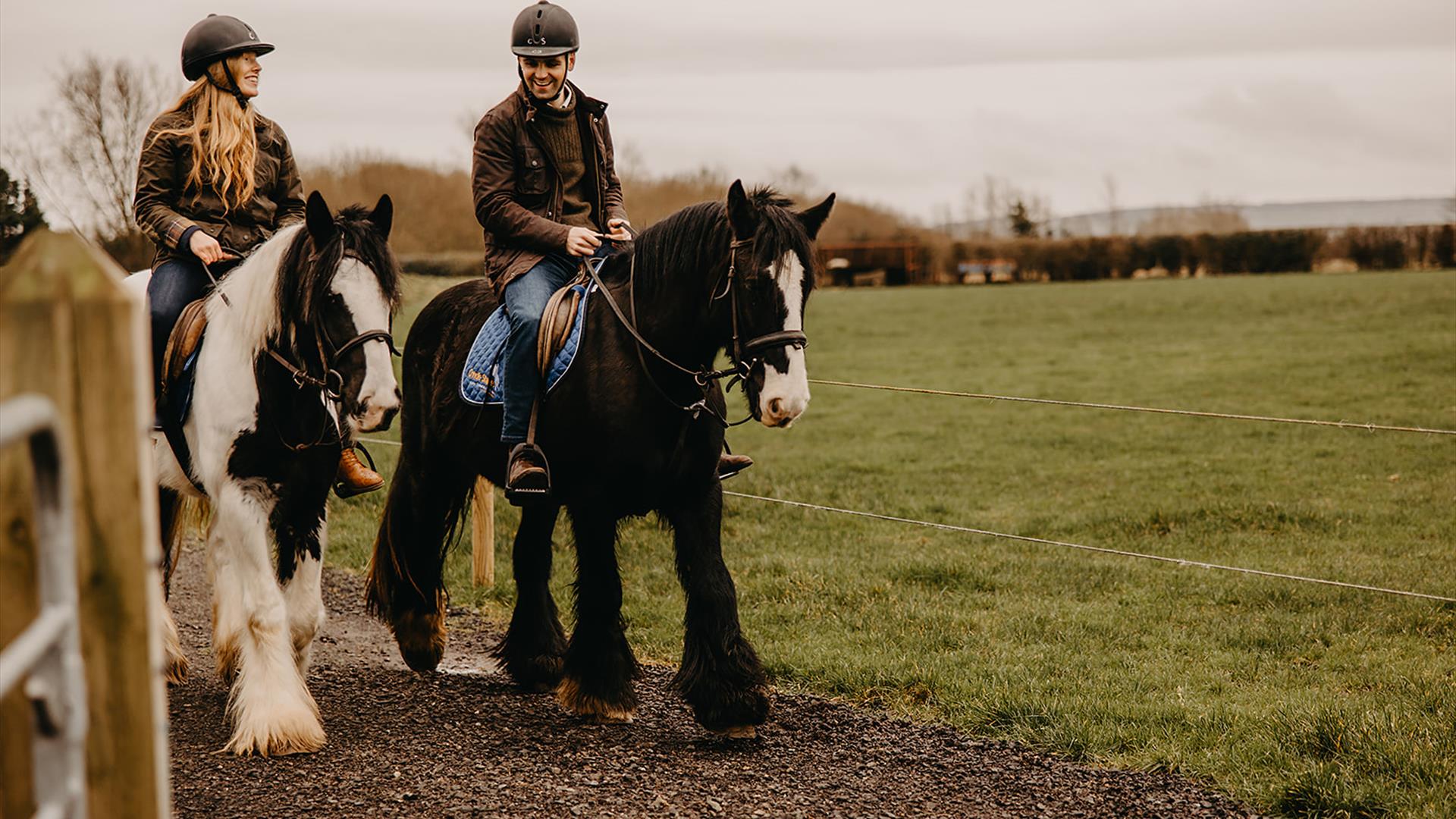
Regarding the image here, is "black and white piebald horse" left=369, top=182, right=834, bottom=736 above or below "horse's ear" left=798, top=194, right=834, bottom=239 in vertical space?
below

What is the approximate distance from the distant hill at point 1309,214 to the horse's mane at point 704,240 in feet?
303

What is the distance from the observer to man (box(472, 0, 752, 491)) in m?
5.91

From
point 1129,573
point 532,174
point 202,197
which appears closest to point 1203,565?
point 1129,573

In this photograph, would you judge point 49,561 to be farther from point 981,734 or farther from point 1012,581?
point 1012,581

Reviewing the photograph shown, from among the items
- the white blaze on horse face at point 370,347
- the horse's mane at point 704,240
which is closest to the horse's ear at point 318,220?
the white blaze on horse face at point 370,347

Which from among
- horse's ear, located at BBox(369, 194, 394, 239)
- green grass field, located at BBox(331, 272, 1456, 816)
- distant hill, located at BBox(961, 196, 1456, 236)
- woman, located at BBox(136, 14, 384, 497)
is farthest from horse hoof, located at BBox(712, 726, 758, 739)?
distant hill, located at BBox(961, 196, 1456, 236)

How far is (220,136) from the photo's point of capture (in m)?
5.95

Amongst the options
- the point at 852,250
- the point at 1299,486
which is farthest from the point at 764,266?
the point at 852,250

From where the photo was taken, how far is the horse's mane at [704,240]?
5.15 metres

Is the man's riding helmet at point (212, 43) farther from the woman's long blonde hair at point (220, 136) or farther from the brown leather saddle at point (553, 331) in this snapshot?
the brown leather saddle at point (553, 331)

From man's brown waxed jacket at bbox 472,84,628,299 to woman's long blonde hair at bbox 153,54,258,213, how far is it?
1.06 metres

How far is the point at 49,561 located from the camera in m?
1.76

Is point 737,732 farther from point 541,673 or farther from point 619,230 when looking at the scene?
point 619,230

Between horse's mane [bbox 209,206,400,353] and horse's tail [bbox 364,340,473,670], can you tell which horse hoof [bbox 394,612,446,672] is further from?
horse's mane [bbox 209,206,400,353]
